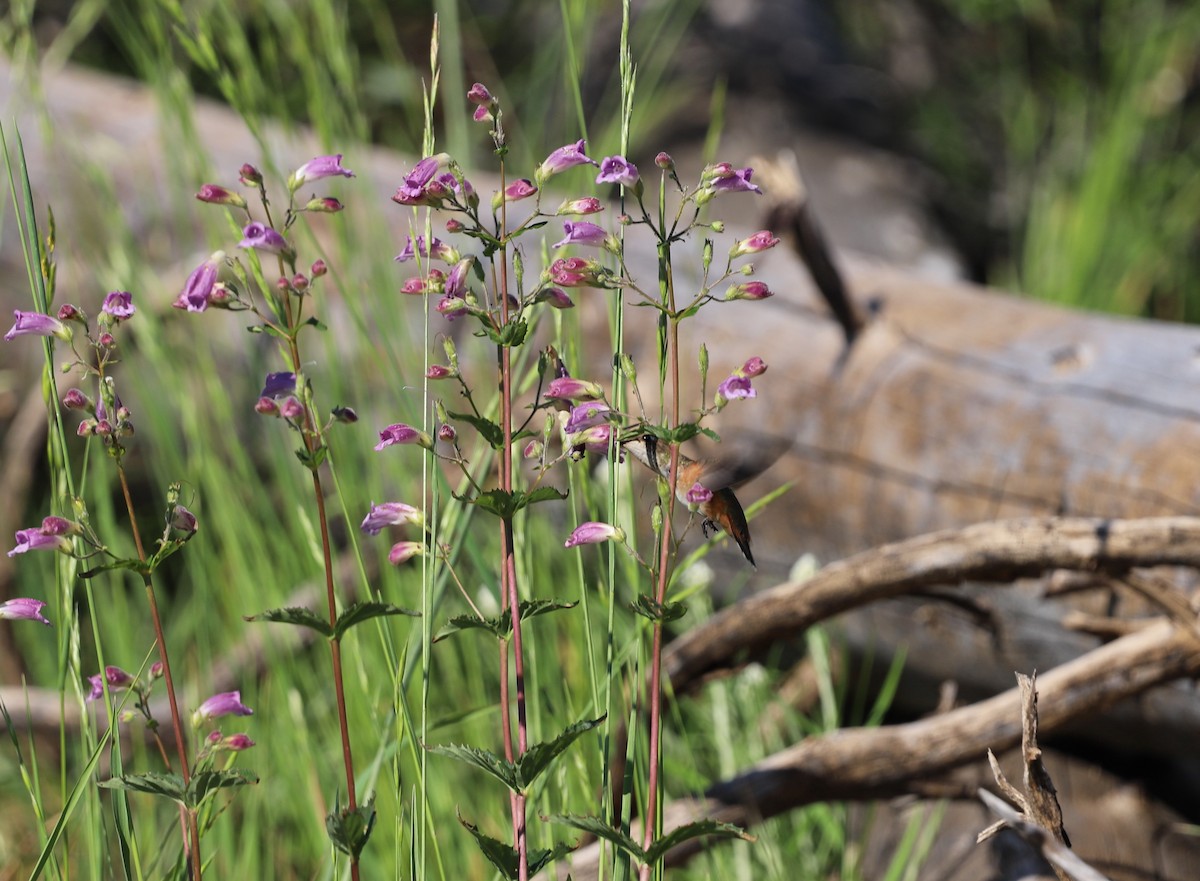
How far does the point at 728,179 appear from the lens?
0.82 metres

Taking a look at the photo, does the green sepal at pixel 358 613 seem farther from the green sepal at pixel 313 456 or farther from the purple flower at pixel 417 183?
the purple flower at pixel 417 183

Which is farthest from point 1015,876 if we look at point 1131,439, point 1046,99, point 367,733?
point 1046,99

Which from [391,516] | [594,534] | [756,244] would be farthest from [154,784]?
[756,244]

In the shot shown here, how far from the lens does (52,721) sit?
6.55 feet

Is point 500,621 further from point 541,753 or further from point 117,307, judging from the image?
point 117,307

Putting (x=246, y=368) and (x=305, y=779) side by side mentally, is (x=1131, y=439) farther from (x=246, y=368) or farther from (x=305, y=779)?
(x=246, y=368)

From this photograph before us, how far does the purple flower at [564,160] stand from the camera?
795mm

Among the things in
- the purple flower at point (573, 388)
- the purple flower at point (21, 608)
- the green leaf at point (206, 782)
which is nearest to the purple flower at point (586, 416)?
the purple flower at point (573, 388)

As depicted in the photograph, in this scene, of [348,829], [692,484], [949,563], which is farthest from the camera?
[949,563]

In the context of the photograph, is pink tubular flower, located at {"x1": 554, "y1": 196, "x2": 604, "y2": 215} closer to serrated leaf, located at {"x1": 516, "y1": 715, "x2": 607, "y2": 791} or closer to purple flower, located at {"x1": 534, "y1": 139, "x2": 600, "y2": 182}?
purple flower, located at {"x1": 534, "y1": 139, "x2": 600, "y2": 182}

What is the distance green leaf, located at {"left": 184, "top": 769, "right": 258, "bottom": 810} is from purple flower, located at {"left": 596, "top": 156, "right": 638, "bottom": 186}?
482 millimetres

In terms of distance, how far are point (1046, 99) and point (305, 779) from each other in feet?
12.7

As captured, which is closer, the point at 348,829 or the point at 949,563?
the point at 348,829

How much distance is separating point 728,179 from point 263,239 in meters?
0.33
